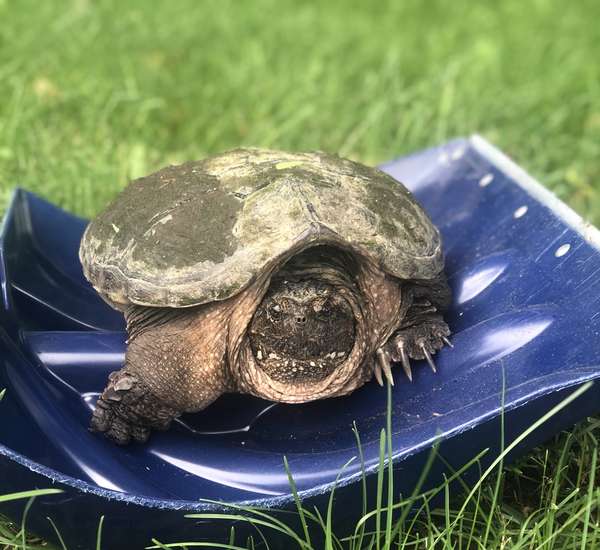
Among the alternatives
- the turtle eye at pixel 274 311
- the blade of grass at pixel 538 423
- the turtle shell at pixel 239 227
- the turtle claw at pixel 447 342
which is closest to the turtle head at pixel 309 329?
the turtle eye at pixel 274 311

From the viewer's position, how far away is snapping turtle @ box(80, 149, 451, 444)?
1.66 meters

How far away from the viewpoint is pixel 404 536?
1590mm

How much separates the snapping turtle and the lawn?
3.58 ft

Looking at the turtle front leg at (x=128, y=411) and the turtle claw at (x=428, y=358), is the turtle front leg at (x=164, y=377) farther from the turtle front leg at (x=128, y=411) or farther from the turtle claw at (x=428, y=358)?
the turtle claw at (x=428, y=358)

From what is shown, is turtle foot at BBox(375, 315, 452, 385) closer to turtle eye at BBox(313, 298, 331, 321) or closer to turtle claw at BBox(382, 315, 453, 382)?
turtle claw at BBox(382, 315, 453, 382)

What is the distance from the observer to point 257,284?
5.52 ft

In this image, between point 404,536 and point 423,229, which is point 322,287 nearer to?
point 423,229

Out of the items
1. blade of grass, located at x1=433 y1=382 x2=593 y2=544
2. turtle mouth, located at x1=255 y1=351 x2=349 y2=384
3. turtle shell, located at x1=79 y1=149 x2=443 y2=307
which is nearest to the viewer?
blade of grass, located at x1=433 y1=382 x2=593 y2=544

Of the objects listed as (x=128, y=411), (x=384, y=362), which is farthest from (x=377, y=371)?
(x=128, y=411)

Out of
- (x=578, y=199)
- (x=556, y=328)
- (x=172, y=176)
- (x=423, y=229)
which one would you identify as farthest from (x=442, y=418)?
(x=578, y=199)

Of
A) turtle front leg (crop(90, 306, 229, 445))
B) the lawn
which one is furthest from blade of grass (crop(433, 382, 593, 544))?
the lawn

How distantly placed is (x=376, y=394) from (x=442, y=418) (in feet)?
1.03

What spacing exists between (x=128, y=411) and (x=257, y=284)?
1.44 feet

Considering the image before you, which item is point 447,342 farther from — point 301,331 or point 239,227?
point 239,227
